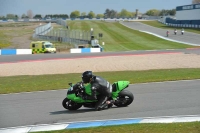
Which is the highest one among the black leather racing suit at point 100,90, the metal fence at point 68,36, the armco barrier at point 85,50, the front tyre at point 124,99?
the black leather racing suit at point 100,90

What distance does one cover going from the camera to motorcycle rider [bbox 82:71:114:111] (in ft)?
37.0

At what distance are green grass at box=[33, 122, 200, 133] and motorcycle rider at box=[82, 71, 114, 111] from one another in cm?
246

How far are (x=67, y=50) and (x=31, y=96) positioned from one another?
3623 centimetres

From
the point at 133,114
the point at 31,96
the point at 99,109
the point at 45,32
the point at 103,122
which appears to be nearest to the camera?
the point at 103,122

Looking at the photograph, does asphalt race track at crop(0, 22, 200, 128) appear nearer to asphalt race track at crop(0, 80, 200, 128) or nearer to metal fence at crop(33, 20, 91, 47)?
asphalt race track at crop(0, 80, 200, 128)

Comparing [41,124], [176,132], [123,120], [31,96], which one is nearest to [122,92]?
[123,120]

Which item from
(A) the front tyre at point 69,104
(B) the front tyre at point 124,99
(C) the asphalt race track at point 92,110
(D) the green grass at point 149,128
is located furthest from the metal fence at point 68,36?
(D) the green grass at point 149,128

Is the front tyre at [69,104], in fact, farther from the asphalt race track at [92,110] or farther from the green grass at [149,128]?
the green grass at [149,128]

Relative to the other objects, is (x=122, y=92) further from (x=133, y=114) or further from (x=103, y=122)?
(x=103, y=122)

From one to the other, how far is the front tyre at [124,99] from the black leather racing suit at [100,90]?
1.58 ft

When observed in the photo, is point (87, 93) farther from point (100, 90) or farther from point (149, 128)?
point (149, 128)

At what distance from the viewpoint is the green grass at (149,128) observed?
8297mm

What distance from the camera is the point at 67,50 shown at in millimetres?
51344

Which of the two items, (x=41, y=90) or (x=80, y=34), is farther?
(x=80, y=34)
